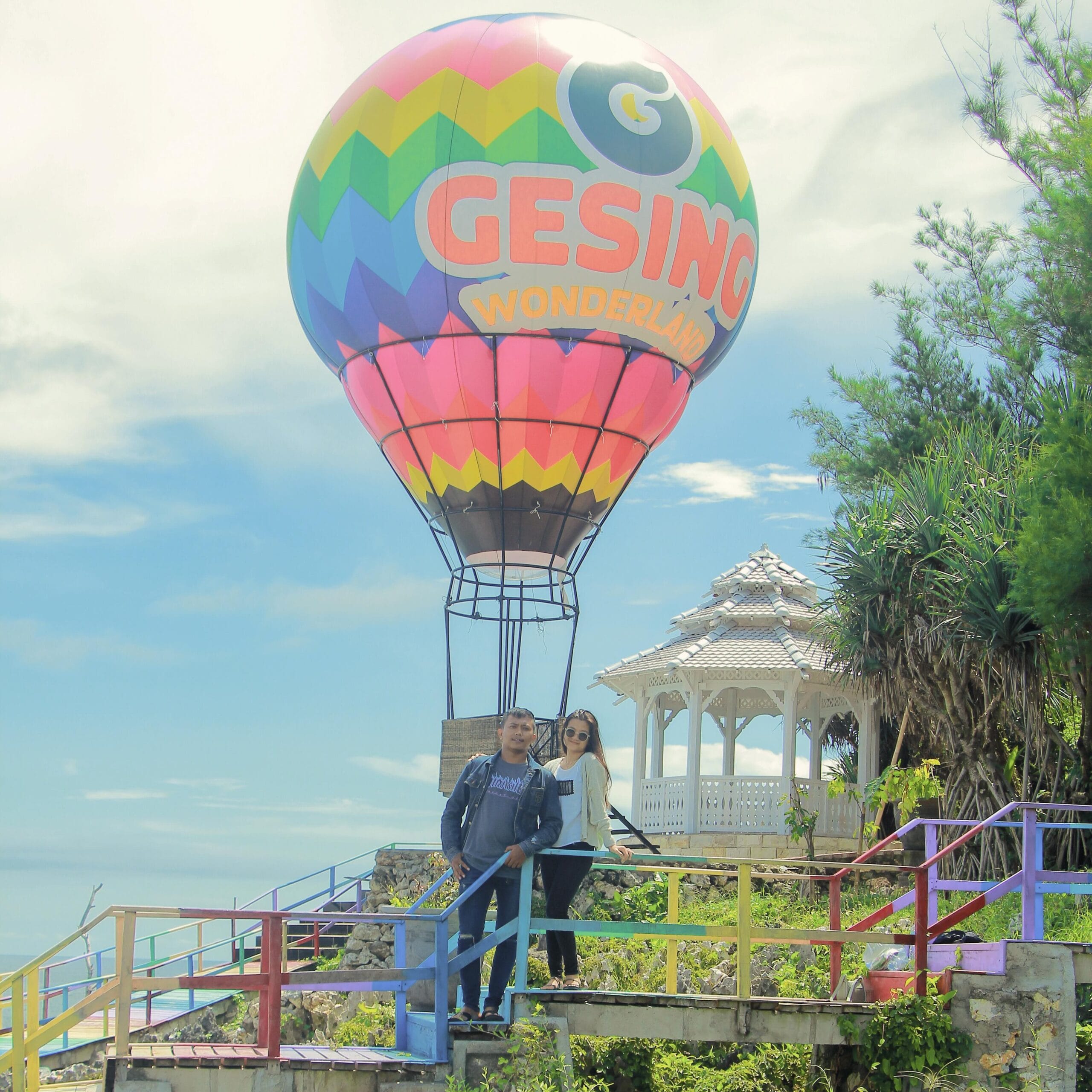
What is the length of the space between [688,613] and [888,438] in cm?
565

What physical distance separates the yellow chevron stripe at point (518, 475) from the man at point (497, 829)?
11.5m

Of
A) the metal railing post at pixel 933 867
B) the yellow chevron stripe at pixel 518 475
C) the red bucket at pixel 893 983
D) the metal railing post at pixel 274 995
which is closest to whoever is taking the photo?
the metal railing post at pixel 274 995

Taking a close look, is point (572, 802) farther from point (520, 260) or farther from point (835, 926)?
point (520, 260)

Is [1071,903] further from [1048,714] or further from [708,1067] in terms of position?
[708,1067]

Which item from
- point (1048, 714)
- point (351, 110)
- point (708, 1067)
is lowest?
point (708, 1067)

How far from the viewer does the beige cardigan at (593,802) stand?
9.66 metres

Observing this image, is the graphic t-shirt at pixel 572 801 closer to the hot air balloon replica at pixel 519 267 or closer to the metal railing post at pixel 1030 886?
the metal railing post at pixel 1030 886

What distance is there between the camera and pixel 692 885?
2225 cm

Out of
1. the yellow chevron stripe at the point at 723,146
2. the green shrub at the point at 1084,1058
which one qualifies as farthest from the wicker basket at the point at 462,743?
the green shrub at the point at 1084,1058

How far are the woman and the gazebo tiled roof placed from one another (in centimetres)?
1422

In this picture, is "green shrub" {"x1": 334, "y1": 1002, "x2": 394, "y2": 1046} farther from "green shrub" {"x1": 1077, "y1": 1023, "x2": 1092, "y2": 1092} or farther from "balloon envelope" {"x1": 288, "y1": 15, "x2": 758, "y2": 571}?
"balloon envelope" {"x1": 288, "y1": 15, "x2": 758, "y2": 571}

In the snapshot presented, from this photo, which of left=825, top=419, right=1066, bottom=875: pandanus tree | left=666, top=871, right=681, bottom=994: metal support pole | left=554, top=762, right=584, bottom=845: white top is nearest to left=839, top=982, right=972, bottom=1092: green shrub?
left=666, top=871, right=681, bottom=994: metal support pole

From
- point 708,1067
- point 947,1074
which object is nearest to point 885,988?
point 947,1074

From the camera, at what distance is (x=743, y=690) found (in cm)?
2717
